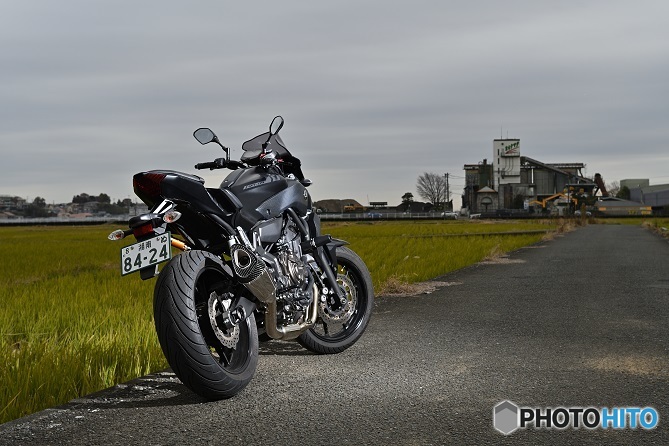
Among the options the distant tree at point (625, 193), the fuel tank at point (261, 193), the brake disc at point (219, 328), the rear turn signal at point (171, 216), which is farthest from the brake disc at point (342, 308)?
the distant tree at point (625, 193)

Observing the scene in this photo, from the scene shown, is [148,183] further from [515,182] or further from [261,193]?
[515,182]

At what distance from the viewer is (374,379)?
4.45 meters

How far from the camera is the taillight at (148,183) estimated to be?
4.08 metres

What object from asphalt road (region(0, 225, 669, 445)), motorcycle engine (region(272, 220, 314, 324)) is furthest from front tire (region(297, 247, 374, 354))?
motorcycle engine (region(272, 220, 314, 324))

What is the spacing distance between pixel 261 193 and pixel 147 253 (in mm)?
1255

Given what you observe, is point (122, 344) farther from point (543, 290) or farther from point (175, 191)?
point (543, 290)

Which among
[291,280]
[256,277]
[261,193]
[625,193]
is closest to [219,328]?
[256,277]

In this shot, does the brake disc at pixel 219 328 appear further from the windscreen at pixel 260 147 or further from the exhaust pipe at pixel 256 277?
the windscreen at pixel 260 147

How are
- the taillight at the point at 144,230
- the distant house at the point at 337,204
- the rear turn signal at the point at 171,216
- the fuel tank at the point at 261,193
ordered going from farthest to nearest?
the distant house at the point at 337,204, the fuel tank at the point at 261,193, the rear turn signal at the point at 171,216, the taillight at the point at 144,230

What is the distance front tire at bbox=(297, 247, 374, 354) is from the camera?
527cm

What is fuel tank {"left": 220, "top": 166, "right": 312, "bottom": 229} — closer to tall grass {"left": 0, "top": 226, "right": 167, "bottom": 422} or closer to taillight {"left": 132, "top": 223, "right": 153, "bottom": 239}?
taillight {"left": 132, "top": 223, "right": 153, "bottom": 239}

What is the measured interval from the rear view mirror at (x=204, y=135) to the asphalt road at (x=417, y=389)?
5.04 ft

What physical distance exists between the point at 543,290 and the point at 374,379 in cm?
596

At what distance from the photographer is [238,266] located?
4223 millimetres
